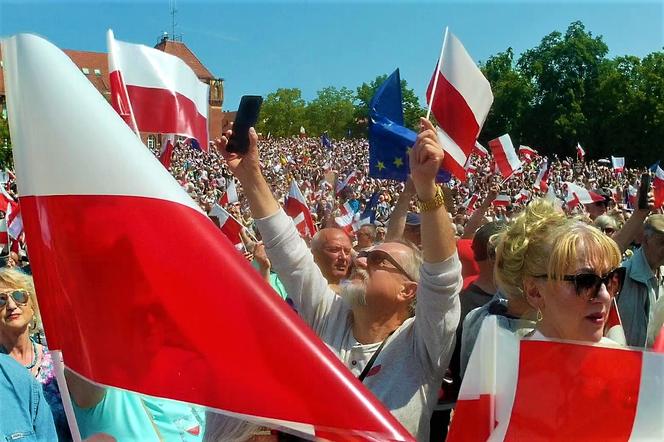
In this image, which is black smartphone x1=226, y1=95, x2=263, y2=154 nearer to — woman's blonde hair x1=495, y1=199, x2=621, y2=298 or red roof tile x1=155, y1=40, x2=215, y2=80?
woman's blonde hair x1=495, y1=199, x2=621, y2=298

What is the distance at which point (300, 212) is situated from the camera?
7613mm

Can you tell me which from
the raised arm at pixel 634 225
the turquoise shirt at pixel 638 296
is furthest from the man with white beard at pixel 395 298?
the raised arm at pixel 634 225

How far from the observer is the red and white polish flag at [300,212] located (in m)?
7.34

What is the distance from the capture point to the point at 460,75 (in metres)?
3.40

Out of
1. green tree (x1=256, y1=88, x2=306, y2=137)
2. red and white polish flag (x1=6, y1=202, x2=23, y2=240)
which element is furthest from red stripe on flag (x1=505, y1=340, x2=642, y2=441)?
green tree (x1=256, y1=88, x2=306, y2=137)

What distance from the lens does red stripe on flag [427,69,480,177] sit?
11.1 feet

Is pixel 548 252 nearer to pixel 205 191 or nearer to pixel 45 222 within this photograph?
pixel 45 222

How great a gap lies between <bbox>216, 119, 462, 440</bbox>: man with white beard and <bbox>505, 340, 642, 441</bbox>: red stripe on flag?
60 centimetres

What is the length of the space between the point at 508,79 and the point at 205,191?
4606cm

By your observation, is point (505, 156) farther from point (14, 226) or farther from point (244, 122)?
point (244, 122)

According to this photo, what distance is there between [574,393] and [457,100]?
2.15 meters

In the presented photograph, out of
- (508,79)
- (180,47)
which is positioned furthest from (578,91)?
(180,47)

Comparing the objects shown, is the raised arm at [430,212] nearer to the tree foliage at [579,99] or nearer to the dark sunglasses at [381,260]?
the dark sunglasses at [381,260]

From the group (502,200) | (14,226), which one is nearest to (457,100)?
(14,226)
